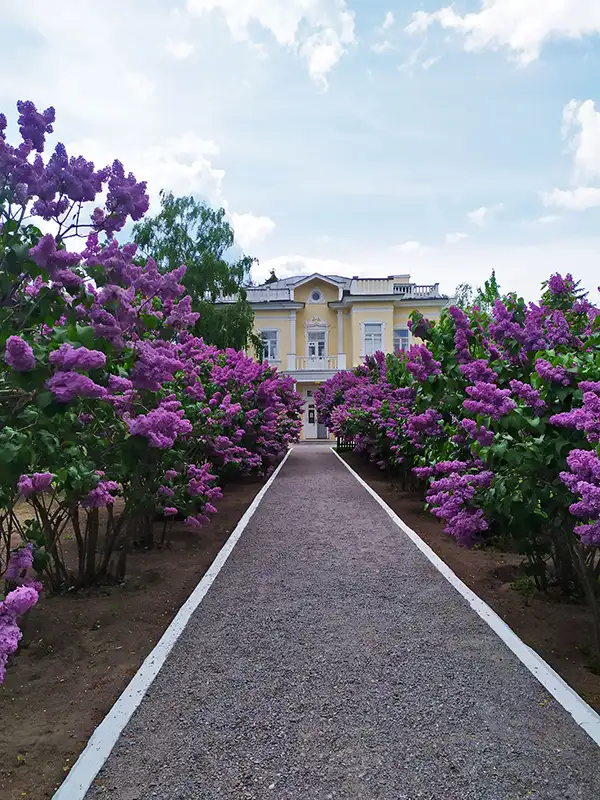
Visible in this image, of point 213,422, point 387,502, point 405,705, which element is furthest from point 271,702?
point 387,502

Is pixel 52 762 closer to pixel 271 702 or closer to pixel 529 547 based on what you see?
pixel 271 702

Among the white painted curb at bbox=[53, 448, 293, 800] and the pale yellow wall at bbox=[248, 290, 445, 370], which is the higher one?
the pale yellow wall at bbox=[248, 290, 445, 370]

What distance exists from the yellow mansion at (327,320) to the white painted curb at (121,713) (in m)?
30.9

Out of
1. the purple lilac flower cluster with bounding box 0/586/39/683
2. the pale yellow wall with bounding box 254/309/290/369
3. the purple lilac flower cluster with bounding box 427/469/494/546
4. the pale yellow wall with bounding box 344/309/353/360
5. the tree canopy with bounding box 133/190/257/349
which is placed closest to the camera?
the purple lilac flower cluster with bounding box 0/586/39/683

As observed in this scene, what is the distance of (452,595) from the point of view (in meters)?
5.31

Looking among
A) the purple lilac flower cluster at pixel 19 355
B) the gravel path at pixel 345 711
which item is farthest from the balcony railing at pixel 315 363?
the purple lilac flower cluster at pixel 19 355

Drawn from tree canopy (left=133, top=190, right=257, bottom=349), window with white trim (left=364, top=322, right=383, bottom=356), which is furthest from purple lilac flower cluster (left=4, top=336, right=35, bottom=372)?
window with white trim (left=364, top=322, right=383, bottom=356)

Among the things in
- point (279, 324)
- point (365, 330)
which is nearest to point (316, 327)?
point (279, 324)

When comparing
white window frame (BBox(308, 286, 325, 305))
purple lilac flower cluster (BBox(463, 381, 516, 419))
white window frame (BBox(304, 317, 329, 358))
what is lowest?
purple lilac flower cluster (BBox(463, 381, 516, 419))

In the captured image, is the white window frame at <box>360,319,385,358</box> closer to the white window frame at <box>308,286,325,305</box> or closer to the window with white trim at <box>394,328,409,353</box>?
the window with white trim at <box>394,328,409,353</box>

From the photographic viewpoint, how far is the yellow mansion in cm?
3566

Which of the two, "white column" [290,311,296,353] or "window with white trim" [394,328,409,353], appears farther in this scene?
"white column" [290,311,296,353]

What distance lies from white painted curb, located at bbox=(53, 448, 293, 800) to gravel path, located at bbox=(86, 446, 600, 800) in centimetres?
5

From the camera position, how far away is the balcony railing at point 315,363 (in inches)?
1422
